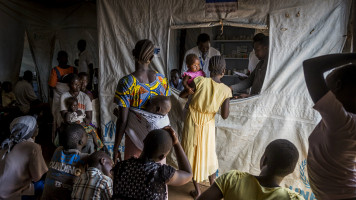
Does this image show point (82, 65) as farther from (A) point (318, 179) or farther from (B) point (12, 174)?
(A) point (318, 179)

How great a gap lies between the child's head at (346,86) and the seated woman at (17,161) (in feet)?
6.59

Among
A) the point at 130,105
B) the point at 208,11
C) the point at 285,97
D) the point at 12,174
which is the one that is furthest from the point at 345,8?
the point at 12,174

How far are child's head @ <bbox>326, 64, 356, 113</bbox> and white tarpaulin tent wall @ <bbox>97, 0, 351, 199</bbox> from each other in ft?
6.49

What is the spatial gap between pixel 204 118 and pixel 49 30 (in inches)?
220

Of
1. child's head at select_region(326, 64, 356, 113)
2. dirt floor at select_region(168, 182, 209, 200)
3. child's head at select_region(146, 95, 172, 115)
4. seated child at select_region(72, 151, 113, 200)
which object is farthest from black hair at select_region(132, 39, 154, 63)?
dirt floor at select_region(168, 182, 209, 200)

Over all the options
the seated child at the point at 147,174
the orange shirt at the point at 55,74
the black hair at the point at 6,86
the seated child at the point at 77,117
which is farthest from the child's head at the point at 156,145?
the black hair at the point at 6,86

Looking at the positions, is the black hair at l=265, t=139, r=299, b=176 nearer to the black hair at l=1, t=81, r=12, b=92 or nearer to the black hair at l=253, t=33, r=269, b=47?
the black hair at l=253, t=33, r=269, b=47

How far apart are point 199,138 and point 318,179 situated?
1.78 metres

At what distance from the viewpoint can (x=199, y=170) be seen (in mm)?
3209

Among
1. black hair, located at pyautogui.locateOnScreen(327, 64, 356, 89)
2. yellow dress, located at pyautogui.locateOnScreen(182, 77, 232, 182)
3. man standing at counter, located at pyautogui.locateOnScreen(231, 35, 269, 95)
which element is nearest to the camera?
black hair, located at pyautogui.locateOnScreen(327, 64, 356, 89)

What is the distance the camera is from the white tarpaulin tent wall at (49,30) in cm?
639

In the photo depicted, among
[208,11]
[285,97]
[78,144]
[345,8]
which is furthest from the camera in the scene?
[208,11]

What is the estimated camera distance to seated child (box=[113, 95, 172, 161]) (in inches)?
90.0

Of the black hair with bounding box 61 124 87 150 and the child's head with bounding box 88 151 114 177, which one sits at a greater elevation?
the black hair with bounding box 61 124 87 150
